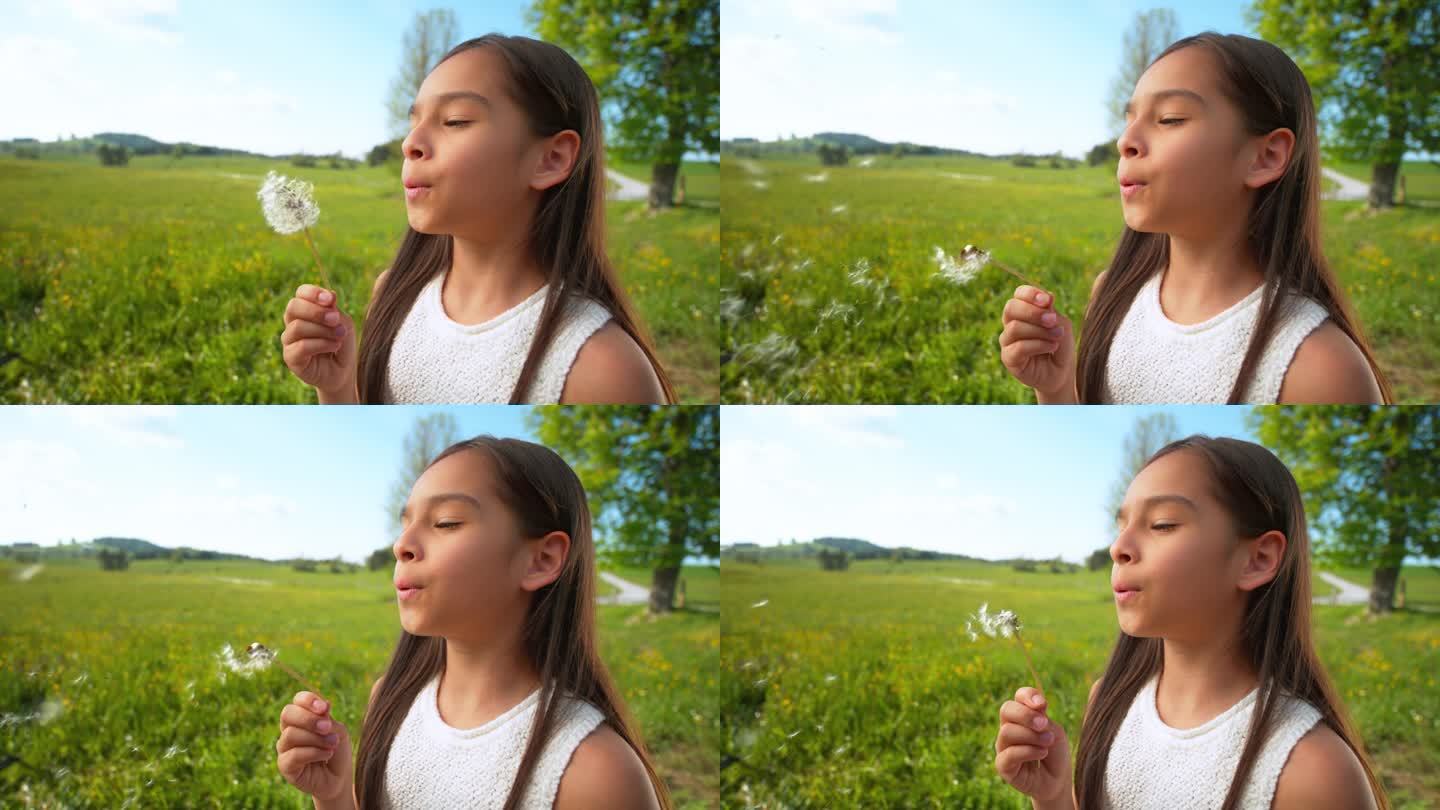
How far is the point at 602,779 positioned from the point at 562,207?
0.86 metres

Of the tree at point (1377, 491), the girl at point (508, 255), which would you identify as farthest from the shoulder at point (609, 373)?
the tree at point (1377, 491)

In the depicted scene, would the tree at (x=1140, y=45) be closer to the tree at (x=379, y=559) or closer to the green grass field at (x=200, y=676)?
the green grass field at (x=200, y=676)

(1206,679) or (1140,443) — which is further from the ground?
(1140,443)

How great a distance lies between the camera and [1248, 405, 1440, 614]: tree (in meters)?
2.45

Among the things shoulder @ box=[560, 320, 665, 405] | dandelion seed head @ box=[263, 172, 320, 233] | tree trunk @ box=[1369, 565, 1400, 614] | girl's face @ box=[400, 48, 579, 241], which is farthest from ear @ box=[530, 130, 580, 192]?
tree trunk @ box=[1369, 565, 1400, 614]

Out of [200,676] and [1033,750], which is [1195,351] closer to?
[1033,750]

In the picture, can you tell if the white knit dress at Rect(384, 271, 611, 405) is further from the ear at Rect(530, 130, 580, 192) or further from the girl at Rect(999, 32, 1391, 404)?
the girl at Rect(999, 32, 1391, 404)

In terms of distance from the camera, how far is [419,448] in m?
2.41

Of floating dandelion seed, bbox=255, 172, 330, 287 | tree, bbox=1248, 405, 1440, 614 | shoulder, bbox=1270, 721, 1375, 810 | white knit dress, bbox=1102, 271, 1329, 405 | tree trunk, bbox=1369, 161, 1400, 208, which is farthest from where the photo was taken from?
tree trunk, bbox=1369, 161, 1400, 208

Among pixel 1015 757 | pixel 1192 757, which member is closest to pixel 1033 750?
pixel 1015 757

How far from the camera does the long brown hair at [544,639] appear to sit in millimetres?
2045

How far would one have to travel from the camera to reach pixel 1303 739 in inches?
76.3

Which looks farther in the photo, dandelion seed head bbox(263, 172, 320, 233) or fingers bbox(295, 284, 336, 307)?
dandelion seed head bbox(263, 172, 320, 233)

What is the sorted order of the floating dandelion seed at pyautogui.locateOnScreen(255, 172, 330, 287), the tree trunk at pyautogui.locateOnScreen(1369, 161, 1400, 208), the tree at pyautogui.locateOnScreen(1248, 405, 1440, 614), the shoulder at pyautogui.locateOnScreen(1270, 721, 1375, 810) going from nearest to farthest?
the shoulder at pyautogui.locateOnScreen(1270, 721, 1375, 810), the floating dandelion seed at pyautogui.locateOnScreen(255, 172, 330, 287), the tree at pyautogui.locateOnScreen(1248, 405, 1440, 614), the tree trunk at pyautogui.locateOnScreen(1369, 161, 1400, 208)
